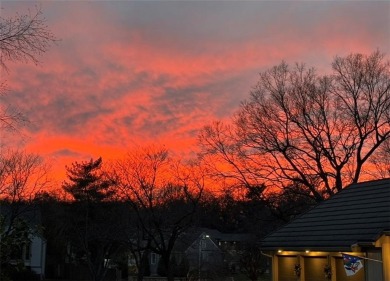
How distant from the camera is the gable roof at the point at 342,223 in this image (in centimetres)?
1364

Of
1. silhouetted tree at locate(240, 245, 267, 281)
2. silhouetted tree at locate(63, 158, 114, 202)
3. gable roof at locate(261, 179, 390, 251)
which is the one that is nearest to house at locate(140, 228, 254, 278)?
silhouetted tree at locate(240, 245, 267, 281)

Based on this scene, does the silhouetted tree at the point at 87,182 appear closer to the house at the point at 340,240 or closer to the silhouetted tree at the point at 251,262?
the silhouetted tree at the point at 251,262

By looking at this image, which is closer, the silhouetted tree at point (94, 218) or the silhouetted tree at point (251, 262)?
the silhouetted tree at point (94, 218)

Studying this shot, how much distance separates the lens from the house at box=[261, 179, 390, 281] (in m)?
12.8

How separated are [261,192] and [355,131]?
6.89 meters

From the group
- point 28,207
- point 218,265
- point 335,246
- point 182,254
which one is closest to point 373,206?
point 335,246

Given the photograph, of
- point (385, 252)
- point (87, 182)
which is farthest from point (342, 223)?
point (87, 182)

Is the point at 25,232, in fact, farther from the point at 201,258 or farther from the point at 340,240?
the point at 201,258

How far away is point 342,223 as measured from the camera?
15.3 meters

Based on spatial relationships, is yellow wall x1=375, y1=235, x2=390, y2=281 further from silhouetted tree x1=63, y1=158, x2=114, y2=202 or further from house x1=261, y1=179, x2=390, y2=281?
silhouetted tree x1=63, y1=158, x2=114, y2=202

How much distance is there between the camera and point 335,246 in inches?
549

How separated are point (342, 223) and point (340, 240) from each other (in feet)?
4.45

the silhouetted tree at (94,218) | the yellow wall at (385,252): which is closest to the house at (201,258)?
the silhouetted tree at (94,218)

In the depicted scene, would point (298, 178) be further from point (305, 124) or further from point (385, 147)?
point (385, 147)
